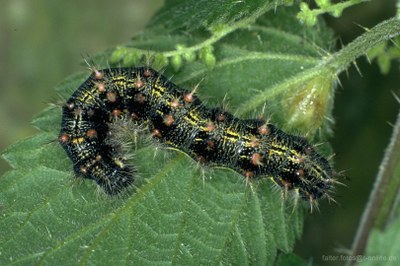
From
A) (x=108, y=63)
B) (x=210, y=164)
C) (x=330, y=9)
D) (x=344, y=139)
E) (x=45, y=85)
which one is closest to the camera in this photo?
(x=330, y=9)

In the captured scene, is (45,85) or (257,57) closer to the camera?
(257,57)

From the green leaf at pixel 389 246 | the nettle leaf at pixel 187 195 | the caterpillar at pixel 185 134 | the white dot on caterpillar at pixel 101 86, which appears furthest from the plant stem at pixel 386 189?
the white dot on caterpillar at pixel 101 86

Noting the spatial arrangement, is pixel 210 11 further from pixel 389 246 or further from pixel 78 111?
pixel 389 246

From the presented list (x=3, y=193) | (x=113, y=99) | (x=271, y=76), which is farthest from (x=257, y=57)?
(x=3, y=193)

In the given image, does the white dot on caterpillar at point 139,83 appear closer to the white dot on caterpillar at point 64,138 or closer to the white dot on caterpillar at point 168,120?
the white dot on caterpillar at point 168,120

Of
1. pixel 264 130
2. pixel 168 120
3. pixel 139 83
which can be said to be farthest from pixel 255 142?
pixel 139 83

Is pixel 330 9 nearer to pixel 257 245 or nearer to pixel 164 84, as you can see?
pixel 164 84
